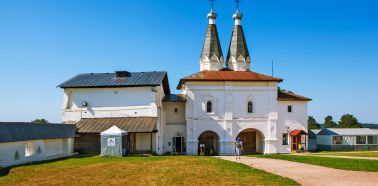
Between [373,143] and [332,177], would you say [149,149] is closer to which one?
[332,177]

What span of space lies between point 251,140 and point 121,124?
12.2 m

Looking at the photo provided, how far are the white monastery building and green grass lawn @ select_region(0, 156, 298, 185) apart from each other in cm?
1002

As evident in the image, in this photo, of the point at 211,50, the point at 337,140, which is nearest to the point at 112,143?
the point at 211,50

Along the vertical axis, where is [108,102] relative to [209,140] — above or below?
above

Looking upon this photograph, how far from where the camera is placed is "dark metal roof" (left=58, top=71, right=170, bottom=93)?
30.9 metres

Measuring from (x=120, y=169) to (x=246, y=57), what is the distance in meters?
21.2

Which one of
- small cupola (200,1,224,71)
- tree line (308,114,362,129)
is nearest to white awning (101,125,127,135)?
small cupola (200,1,224,71)

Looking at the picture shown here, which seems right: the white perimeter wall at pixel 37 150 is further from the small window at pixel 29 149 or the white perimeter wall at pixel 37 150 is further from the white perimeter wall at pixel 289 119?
the white perimeter wall at pixel 289 119

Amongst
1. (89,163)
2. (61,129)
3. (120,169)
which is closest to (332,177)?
(120,169)

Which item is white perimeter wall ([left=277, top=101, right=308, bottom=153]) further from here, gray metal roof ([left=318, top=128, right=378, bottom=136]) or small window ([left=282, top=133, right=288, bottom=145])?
gray metal roof ([left=318, top=128, right=378, bottom=136])

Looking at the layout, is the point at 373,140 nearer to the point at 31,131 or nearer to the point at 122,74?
the point at 122,74

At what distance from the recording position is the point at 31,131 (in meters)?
22.8

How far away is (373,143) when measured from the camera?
1499 inches

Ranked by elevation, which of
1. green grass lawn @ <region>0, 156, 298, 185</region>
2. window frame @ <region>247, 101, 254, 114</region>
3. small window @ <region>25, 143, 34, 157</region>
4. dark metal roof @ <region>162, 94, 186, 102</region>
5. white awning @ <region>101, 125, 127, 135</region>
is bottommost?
green grass lawn @ <region>0, 156, 298, 185</region>
